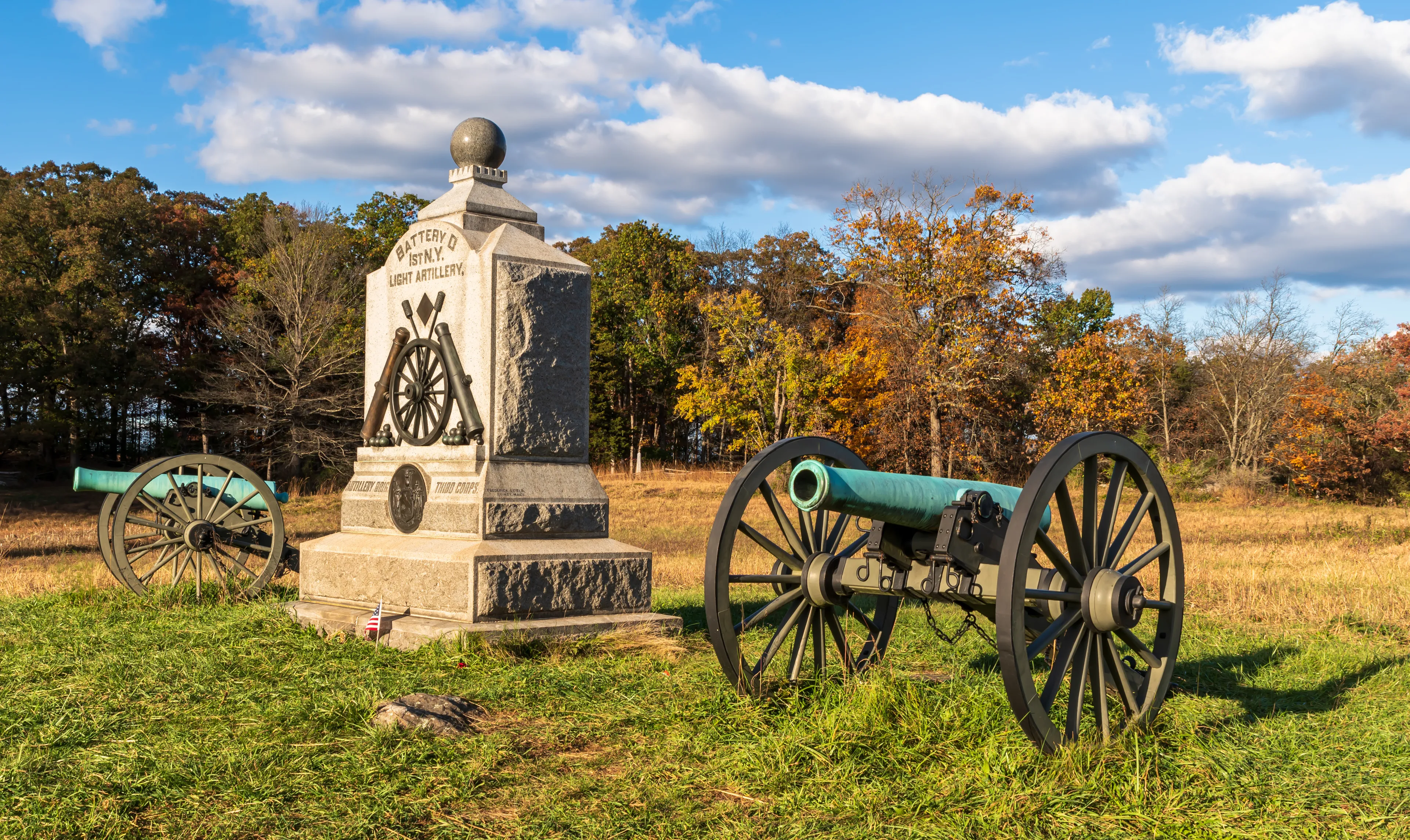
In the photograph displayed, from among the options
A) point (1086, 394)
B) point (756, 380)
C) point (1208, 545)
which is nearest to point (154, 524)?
point (1208, 545)

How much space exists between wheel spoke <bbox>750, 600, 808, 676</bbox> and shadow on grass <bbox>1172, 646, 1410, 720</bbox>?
7.72 feet

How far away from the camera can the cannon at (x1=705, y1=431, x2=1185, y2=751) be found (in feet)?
13.9

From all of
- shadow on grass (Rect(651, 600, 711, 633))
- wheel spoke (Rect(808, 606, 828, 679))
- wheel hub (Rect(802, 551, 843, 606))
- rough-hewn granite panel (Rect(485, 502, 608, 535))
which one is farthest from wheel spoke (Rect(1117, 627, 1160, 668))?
rough-hewn granite panel (Rect(485, 502, 608, 535))

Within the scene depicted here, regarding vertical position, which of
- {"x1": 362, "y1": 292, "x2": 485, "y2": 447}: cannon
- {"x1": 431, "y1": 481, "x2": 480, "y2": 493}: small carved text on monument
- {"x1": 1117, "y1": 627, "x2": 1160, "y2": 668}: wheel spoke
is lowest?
{"x1": 1117, "y1": 627, "x2": 1160, "y2": 668}: wheel spoke

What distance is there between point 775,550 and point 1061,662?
157 centimetres

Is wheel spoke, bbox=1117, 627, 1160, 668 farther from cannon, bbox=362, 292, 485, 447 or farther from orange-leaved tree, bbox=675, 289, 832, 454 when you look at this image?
orange-leaved tree, bbox=675, 289, 832, 454

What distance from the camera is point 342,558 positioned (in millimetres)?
7867

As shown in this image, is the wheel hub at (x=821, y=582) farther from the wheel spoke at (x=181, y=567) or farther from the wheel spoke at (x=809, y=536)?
the wheel spoke at (x=181, y=567)

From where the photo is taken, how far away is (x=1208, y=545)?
17.3 metres

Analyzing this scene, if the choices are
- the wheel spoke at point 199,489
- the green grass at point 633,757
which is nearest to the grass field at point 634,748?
the green grass at point 633,757

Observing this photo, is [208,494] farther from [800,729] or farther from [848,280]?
[848,280]

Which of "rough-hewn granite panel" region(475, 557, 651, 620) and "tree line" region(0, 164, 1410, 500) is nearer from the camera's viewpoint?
"rough-hewn granite panel" region(475, 557, 651, 620)

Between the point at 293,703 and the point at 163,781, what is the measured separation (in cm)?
112

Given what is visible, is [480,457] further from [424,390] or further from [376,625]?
[376,625]
